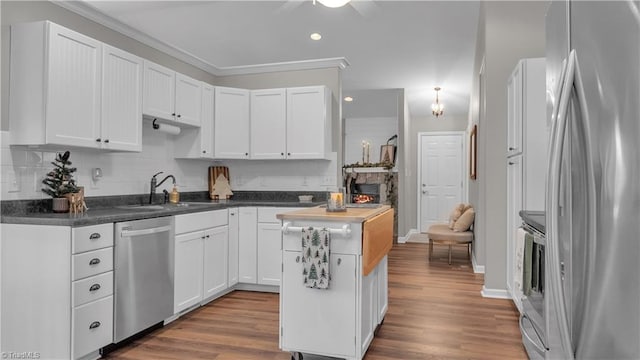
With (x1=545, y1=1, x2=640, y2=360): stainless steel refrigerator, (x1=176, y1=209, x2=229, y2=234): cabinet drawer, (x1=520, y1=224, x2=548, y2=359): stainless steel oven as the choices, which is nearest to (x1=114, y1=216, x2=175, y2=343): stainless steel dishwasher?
(x1=176, y1=209, x2=229, y2=234): cabinet drawer

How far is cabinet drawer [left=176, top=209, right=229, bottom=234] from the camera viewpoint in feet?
11.2

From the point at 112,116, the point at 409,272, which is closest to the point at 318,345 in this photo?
the point at 112,116

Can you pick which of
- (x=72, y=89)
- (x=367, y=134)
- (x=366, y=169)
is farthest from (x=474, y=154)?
(x=72, y=89)

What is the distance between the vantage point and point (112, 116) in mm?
3213

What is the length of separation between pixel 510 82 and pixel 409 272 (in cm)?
262

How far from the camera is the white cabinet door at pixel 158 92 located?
12.0ft

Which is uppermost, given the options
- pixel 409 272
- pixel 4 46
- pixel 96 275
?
pixel 4 46

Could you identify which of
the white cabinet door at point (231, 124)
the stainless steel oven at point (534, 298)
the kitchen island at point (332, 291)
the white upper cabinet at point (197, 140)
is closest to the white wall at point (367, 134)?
the white cabinet door at point (231, 124)

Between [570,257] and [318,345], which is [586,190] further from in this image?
[318,345]

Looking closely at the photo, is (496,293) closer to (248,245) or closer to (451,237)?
(451,237)

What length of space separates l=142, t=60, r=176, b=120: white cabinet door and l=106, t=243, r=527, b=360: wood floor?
189 cm

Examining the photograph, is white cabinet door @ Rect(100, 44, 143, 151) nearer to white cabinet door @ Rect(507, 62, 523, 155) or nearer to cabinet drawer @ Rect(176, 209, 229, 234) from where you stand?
cabinet drawer @ Rect(176, 209, 229, 234)

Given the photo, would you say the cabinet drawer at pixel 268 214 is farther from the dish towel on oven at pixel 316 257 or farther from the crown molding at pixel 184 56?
the crown molding at pixel 184 56

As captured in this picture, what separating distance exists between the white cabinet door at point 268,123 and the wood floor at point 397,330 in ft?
5.41
